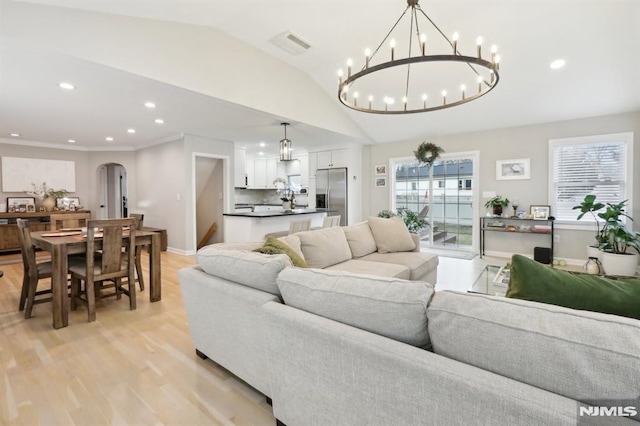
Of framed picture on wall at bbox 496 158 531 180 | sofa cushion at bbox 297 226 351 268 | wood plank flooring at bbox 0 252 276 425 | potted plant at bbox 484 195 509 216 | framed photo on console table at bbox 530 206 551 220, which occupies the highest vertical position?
framed picture on wall at bbox 496 158 531 180

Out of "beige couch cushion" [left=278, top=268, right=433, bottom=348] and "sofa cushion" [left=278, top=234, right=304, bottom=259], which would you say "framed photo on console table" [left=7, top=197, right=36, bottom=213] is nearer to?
"sofa cushion" [left=278, top=234, right=304, bottom=259]

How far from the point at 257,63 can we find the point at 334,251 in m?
2.84

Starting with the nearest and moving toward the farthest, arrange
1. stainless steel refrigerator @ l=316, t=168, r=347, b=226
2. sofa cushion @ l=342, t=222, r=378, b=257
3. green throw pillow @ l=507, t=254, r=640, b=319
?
green throw pillow @ l=507, t=254, r=640, b=319 → sofa cushion @ l=342, t=222, r=378, b=257 → stainless steel refrigerator @ l=316, t=168, r=347, b=226

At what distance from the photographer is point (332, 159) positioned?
7.05 meters

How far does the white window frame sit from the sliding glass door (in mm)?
1171

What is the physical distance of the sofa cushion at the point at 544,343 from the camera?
690 mm

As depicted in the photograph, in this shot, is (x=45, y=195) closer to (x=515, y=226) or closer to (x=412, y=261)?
(x=412, y=261)

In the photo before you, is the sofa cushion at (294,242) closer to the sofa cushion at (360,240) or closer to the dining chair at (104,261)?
the sofa cushion at (360,240)

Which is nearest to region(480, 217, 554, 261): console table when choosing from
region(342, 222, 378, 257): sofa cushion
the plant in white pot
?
the plant in white pot

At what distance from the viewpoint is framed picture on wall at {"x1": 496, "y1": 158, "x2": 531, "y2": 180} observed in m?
5.18

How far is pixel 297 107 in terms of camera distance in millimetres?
4688

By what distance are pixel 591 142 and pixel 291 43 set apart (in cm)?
498

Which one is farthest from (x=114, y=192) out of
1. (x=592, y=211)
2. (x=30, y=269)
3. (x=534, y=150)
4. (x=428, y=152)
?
(x=592, y=211)

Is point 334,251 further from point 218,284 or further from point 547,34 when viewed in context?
point 547,34
